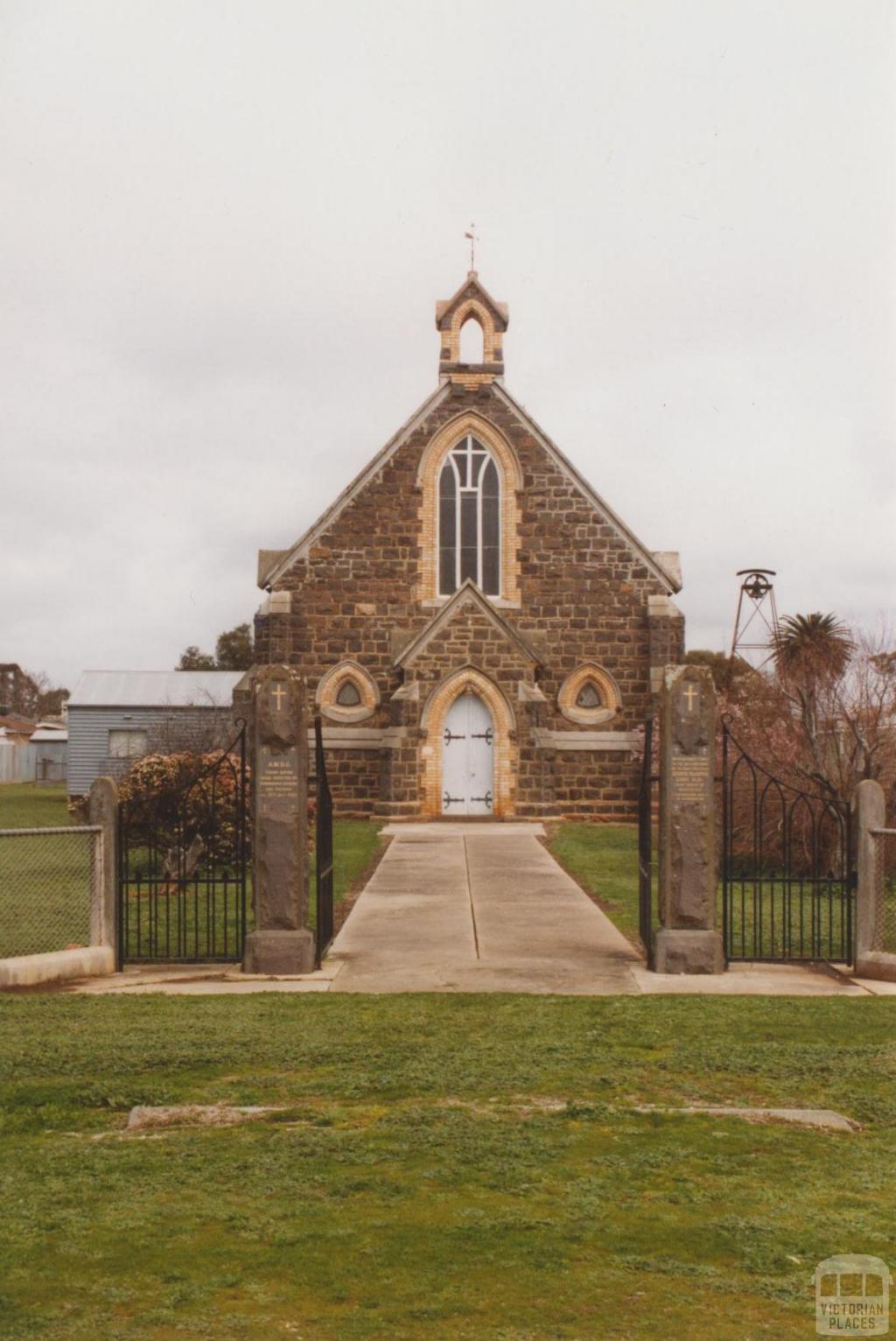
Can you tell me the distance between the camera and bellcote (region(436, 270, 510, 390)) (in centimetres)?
2969

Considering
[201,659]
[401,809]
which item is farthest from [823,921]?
[201,659]

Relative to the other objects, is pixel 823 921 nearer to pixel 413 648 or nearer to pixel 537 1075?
pixel 537 1075

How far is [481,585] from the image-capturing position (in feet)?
96.2

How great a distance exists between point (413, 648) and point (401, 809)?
3149 millimetres

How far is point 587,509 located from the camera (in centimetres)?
2945

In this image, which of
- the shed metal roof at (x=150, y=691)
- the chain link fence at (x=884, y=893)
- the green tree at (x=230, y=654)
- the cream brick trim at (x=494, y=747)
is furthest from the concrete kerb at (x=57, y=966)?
the green tree at (x=230, y=654)

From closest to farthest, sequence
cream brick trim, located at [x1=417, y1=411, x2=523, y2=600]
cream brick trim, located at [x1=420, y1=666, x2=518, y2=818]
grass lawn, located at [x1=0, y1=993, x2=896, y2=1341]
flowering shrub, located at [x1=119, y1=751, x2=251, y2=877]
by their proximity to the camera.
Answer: grass lawn, located at [x1=0, y1=993, x2=896, y2=1341] → flowering shrub, located at [x1=119, y1=751, x2=251, y2=877] → cream brick trim, located at [x1=420, y1=666, x2=518, y2=818] → cream brick trim, located at [x1=417, y1=411, x2=523, y2=600]

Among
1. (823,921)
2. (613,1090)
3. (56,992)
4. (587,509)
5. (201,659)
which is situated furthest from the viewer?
(201,659)

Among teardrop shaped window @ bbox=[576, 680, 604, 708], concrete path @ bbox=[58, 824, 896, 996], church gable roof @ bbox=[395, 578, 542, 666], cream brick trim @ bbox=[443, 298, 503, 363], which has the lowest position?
concrete path @ bbox=[58, 824, 896, 996]

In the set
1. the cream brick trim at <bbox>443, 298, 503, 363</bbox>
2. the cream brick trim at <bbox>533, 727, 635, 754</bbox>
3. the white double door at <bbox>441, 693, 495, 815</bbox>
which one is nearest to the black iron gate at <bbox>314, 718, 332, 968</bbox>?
the white double door at <bbox>441, 693, 495, 815</bbox>

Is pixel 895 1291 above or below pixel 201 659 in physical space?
below

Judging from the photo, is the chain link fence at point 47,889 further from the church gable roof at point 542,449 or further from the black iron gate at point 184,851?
the church gable roof at point 542,449

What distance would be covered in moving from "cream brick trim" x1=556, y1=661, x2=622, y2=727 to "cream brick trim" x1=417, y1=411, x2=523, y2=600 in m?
2.09

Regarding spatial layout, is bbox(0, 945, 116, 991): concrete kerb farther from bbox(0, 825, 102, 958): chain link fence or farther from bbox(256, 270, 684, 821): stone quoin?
bbox(256, 270, 684, 821): stone quoin
